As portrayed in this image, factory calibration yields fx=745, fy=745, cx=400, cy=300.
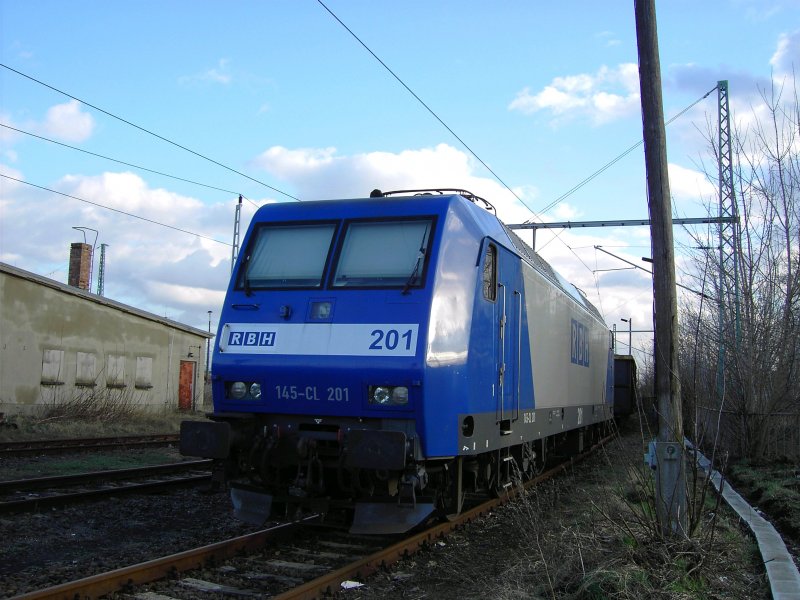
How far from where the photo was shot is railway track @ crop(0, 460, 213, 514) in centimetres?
871

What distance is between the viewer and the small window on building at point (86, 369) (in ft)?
73.4

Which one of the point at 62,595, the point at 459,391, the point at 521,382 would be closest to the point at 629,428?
the point at 521,382

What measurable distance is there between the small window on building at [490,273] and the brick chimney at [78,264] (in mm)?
26870

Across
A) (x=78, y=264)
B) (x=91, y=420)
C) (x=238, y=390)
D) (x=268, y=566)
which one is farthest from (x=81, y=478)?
(x=78, y=264)

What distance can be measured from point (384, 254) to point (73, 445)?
433 inches

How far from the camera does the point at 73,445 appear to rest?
1527 cm

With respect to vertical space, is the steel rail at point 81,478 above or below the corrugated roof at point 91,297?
below

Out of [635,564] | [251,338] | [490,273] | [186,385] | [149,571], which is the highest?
[490,273]

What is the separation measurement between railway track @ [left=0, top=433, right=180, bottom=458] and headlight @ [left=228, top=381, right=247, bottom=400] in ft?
27.8

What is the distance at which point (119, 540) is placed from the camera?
24.5 feet

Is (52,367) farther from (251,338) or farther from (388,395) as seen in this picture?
(388,395)

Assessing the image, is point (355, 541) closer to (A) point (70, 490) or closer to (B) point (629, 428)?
(A) point (70, 490)

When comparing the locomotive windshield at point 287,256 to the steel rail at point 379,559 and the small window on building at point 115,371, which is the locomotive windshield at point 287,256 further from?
the small window on building at point 115,371

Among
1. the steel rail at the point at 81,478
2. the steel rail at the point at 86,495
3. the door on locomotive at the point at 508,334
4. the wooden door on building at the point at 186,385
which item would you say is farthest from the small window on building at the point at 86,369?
the door on locomotive at the point at 508,334
